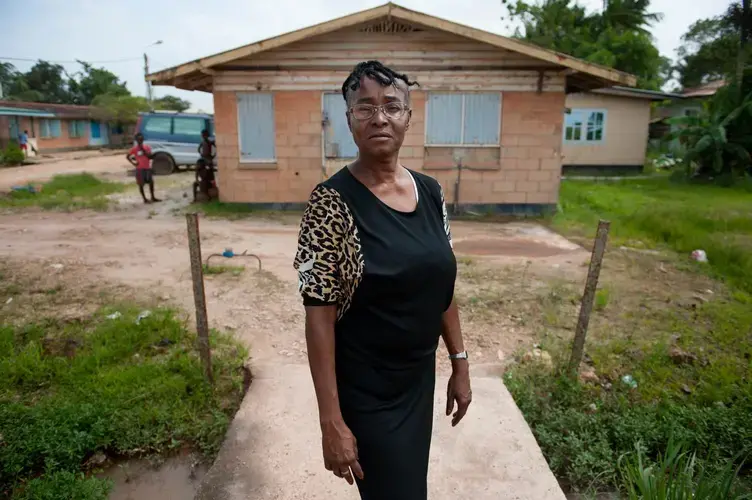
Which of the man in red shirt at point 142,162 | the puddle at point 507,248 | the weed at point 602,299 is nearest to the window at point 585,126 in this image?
the puddle at point 507,248

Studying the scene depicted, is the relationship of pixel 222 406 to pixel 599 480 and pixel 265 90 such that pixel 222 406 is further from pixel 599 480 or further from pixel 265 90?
pixel 265 90

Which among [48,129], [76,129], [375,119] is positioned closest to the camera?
[375,119]

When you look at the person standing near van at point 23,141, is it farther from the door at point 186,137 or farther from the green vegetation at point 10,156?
the door at point 186,137

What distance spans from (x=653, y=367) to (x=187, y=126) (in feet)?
51.6

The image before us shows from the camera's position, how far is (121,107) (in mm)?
32156

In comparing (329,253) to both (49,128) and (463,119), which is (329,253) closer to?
(463,119)

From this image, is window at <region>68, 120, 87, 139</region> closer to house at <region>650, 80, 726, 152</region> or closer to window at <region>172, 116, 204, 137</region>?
window at <region>172, 116, 204, 137</region>

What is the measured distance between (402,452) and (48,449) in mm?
2224

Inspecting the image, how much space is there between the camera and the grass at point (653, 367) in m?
2.96

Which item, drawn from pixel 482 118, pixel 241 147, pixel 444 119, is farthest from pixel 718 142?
pixel 241 147

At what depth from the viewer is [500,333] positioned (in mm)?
4613

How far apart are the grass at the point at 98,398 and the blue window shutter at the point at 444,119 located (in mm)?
6981

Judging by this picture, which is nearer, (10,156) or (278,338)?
(278,338)

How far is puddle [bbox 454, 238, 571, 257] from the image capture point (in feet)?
24.9
